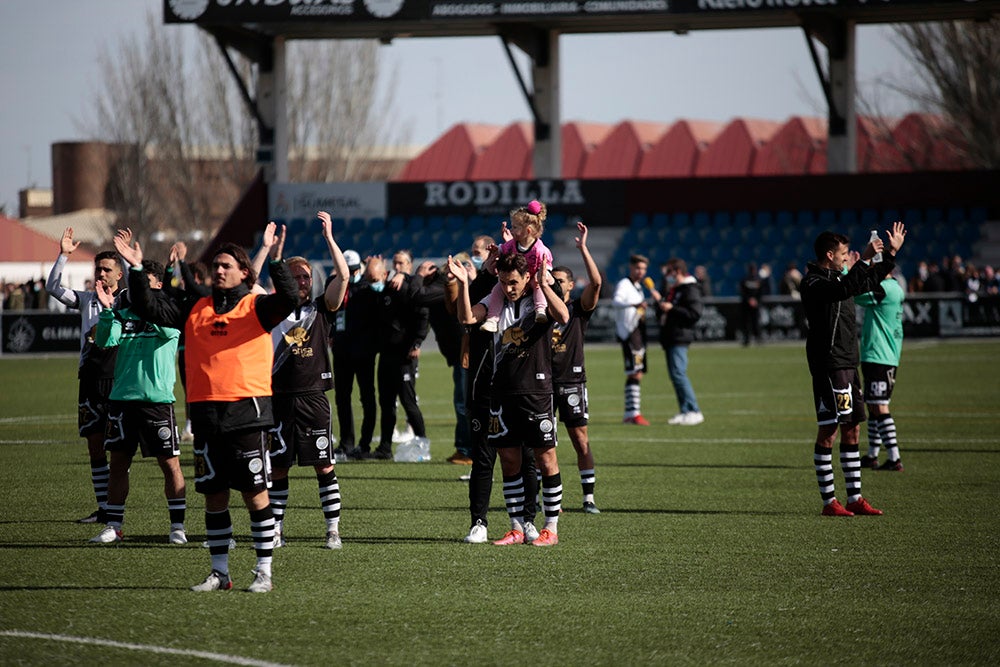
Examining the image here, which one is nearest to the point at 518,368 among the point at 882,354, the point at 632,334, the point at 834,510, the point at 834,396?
the point at 834,396

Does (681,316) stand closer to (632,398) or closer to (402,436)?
(632,398)

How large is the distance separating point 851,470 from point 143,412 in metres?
5.65

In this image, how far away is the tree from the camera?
48812mm

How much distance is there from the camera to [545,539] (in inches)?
380

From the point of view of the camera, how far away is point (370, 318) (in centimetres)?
1501

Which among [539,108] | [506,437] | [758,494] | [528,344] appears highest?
[539,108]

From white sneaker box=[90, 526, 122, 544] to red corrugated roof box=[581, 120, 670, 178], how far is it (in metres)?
61.3

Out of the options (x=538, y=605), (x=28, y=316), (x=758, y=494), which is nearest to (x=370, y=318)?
(x=758, y=494)

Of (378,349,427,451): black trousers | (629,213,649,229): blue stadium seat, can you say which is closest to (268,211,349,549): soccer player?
(378,349,427,451): black trousers

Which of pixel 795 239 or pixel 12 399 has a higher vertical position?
pixel 795 239

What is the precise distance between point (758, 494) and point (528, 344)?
3.96 meters

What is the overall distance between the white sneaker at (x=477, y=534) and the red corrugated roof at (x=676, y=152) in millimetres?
60497

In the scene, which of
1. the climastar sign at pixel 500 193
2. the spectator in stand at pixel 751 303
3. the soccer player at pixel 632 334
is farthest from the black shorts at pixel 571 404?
the climastar sign at pixel 500 193

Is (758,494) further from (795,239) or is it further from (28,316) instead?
(795,239)
